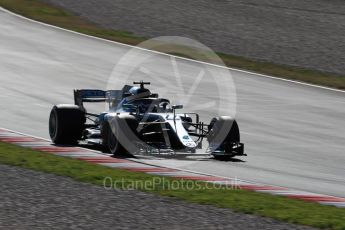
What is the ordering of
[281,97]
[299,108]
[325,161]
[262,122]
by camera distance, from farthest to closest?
[281,97]
[299,108]
[262,122]
[325,161]

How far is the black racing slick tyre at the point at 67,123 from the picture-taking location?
15398 millimetres

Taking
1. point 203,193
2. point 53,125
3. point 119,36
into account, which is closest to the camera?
point 203,193

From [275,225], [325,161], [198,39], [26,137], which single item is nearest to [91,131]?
[26,137]

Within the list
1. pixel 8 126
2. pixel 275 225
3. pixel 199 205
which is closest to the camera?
pixel 275 225

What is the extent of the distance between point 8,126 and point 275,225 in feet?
29.4

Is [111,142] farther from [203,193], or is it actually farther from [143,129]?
[203,193]

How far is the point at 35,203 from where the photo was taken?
1019 centimetres

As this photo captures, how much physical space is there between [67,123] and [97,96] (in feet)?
3.75

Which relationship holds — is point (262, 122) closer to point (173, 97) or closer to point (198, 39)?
point (173, 97)

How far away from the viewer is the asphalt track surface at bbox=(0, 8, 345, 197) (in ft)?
47.0

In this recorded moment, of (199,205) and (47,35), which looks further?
(47,35)

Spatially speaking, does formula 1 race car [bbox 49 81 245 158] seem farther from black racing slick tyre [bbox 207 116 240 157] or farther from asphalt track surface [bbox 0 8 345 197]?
asphalt track surface [bbox 0 8 345 197]

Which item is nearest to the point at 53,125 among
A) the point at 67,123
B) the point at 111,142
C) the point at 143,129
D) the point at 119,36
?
the point at 67,123

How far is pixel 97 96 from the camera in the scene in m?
16.4
